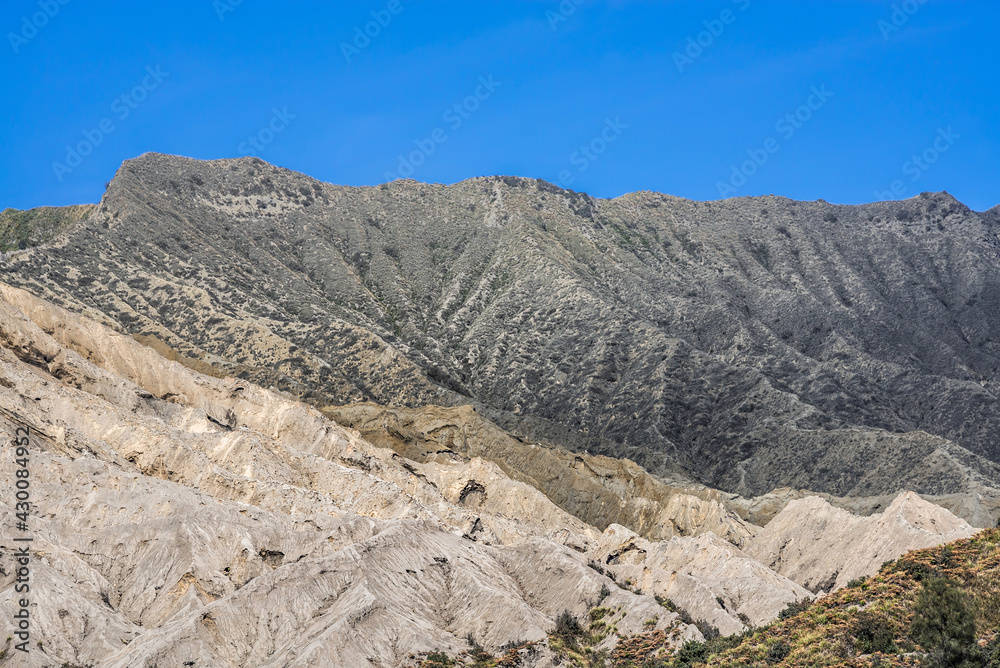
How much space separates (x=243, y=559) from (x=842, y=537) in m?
37.7

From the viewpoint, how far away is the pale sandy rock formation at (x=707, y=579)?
48.0 meters

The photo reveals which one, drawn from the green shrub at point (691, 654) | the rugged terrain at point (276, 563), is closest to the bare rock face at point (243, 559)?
the rugged terrain at point (276, 563)

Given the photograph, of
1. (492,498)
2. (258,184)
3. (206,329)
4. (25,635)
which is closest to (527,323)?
(206,329)

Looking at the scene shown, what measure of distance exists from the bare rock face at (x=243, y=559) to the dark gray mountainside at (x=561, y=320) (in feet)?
194

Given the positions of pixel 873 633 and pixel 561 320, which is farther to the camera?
pixel 561 320

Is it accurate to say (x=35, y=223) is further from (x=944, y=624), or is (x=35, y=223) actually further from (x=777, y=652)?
(x=944, y=624)

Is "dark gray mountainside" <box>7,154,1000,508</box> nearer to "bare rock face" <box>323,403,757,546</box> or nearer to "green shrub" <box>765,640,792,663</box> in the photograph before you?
"bare rock face" <box>323,403,757,546</box>

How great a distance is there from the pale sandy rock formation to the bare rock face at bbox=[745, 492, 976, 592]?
5.12 meters

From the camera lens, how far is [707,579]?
5456cm

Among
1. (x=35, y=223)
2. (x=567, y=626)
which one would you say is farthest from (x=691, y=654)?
(x=35, y=223)

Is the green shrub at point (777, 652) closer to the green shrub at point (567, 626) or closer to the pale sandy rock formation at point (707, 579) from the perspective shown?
the green shrub at point (567, 626)

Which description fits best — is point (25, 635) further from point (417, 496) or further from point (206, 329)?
point (206, 329)

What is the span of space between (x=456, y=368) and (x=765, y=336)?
4570cm

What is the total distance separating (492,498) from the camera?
264 feet
